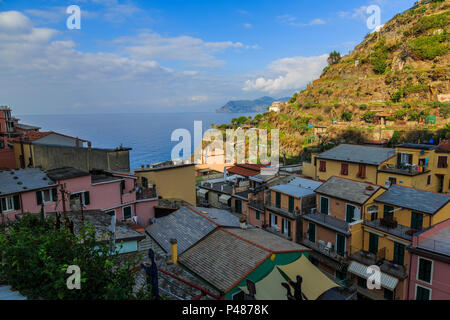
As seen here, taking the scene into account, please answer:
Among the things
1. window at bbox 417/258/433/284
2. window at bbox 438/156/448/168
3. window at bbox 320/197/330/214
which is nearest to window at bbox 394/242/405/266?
window at bbox 417/258/433/284

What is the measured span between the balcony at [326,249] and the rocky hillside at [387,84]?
38.6 meters

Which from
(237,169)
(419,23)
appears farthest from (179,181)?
(419,23)

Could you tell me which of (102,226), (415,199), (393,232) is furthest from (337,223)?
(102,226)

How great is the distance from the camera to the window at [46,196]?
698 inches

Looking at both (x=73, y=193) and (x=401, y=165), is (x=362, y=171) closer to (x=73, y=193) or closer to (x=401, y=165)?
(x=401, y=165)

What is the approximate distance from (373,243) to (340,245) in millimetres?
1973

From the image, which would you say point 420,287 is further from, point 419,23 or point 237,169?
point 419,23

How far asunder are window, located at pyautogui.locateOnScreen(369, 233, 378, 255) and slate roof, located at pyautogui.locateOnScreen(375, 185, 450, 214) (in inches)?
93.1

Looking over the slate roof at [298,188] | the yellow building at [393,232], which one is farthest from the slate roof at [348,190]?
the slate roof at [298,188]

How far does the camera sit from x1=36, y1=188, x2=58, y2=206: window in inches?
698

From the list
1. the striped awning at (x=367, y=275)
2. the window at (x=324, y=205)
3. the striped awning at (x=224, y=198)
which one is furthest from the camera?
the striped awning at (x=224, y=198)

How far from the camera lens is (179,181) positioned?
27.6 metres

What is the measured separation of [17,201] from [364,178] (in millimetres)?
26767

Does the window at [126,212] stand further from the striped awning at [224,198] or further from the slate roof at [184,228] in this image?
the striped awning at [224,198]
